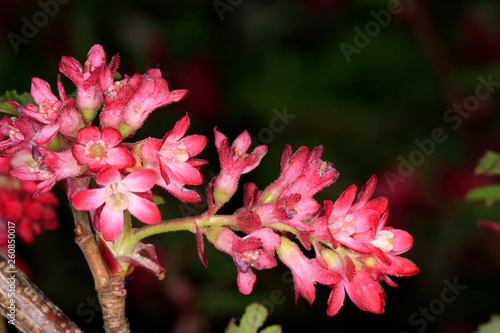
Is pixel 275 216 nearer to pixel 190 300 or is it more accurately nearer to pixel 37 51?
pixel 190 300

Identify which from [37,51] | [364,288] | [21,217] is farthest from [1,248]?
[37,51]

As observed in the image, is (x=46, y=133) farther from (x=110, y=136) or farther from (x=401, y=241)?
(x=401, y=241)

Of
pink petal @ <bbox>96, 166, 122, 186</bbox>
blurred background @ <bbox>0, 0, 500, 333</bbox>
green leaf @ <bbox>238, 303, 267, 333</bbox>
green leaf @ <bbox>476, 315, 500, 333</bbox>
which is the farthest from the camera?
blurred background @ <bbox>0, 0, 500, 333</bbox>

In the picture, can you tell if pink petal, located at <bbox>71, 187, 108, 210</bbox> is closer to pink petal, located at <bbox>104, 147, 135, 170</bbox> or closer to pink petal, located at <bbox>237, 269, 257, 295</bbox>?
pink petal, located at <bbox>104, 147, 135, 170</bbox>

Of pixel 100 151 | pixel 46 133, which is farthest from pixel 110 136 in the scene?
pixel 46 133

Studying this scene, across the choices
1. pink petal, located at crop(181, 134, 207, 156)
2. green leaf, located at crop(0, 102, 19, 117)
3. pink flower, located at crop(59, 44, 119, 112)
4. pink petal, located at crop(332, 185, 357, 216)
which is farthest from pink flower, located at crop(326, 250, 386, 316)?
green leaf, located at crop(0, 102, 19, 117)

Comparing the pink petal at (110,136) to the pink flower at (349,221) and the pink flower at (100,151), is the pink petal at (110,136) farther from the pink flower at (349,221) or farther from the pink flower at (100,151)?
the pink flower at (349,221)

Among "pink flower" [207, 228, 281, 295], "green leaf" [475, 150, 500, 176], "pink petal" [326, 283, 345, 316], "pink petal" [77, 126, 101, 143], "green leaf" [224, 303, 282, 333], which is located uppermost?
"pink petal" [77, 126, 101, 143]
